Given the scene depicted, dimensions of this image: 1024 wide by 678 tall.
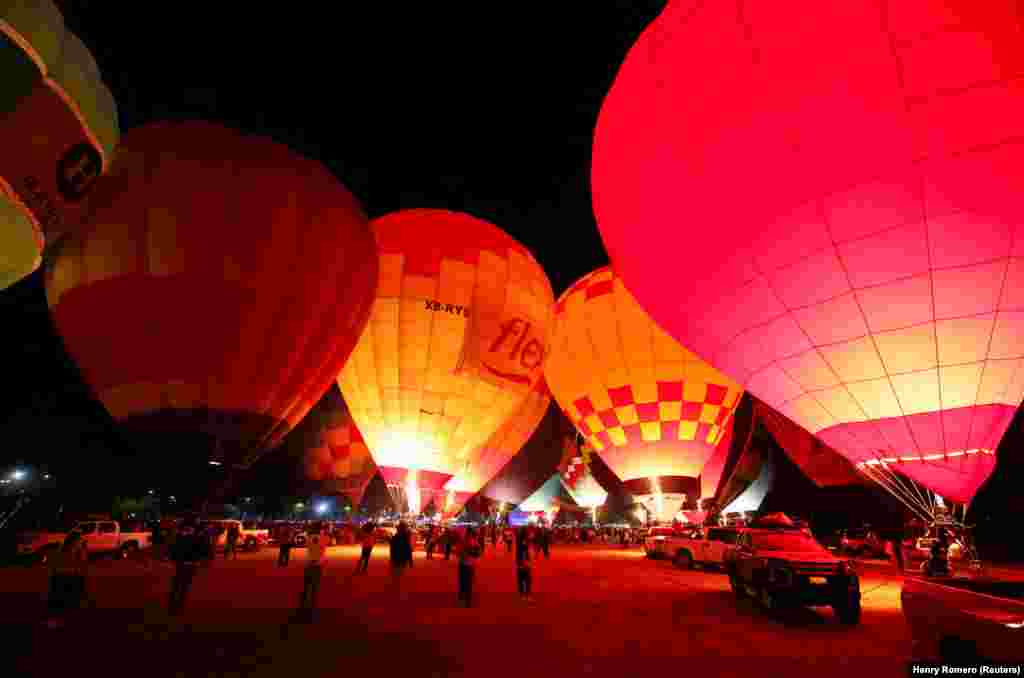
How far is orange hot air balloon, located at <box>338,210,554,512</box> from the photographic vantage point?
16.7m

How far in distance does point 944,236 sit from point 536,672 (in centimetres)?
789

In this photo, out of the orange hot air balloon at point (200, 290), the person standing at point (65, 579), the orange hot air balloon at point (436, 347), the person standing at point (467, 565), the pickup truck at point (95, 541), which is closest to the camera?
the person standing at point (65, 579)

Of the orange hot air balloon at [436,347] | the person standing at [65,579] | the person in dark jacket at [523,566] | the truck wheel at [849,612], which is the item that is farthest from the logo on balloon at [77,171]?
the orange hot air balloon at [436,347]

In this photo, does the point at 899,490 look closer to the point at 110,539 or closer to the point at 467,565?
the point at 467,565

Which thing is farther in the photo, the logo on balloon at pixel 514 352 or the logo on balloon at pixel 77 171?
the logo on balloon at pixel 514 352

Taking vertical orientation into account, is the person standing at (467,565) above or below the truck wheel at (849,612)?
above

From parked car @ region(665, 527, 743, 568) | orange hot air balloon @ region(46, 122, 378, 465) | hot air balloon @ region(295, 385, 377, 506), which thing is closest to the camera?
orange hot air balloon @ region(46, 122, 378, 465)

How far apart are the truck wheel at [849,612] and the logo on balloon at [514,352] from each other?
449 inches

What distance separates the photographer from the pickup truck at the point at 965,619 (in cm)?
364

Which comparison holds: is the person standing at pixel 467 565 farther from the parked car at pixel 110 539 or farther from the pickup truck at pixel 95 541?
the parked car at pixel 110 539

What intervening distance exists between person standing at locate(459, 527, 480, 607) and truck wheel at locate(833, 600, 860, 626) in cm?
486

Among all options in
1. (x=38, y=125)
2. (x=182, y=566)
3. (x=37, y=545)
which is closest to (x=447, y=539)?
(x=37, y=545)

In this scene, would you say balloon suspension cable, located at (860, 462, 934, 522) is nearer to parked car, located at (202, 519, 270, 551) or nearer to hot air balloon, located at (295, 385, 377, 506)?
parked car, located at (202, 519, 270, 551)

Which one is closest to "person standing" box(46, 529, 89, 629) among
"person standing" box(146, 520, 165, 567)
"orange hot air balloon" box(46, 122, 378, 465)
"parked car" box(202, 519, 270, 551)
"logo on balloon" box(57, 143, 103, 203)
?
"orange hot air balloon" box(46, 122, 378, 465)
